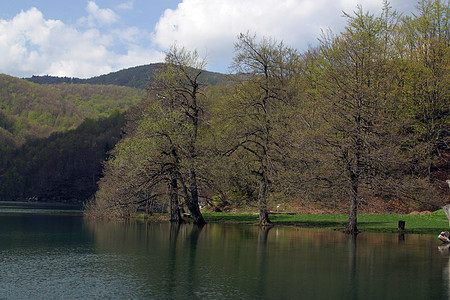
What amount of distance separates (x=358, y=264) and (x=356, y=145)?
10626 millimetres

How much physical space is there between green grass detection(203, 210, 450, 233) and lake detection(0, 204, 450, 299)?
218 cm

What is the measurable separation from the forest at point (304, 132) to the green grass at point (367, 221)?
129cm

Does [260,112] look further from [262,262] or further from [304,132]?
[262,262]

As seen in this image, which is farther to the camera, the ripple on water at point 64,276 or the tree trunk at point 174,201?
the tree trunk at point 174,201

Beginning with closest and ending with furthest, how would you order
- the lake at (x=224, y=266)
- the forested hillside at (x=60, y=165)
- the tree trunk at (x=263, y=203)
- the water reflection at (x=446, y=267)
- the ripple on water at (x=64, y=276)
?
1. the ripple on water at (x=64, y=276)
2. the lake at (x=224, y=266)
3. the water reflection at (x=446, y=267)
4. the tree trunk at (x=263, y=203)
5. the forested hillside at (x=60, y=165)

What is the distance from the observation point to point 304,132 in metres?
31.2

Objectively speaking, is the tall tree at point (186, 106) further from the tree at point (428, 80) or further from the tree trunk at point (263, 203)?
the tree at point (428, 80)

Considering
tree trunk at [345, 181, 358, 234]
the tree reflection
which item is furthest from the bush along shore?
the tree reflection

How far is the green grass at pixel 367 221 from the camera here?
29603mm

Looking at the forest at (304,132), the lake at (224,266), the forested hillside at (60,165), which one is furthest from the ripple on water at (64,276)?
the forested hillside at (60,165)

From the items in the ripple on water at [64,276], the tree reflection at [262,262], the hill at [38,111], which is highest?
the hill at [38,111]

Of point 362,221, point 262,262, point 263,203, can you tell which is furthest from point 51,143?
point 262,262

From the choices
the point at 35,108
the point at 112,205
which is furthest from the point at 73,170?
the point at 112,205

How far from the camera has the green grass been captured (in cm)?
2960
